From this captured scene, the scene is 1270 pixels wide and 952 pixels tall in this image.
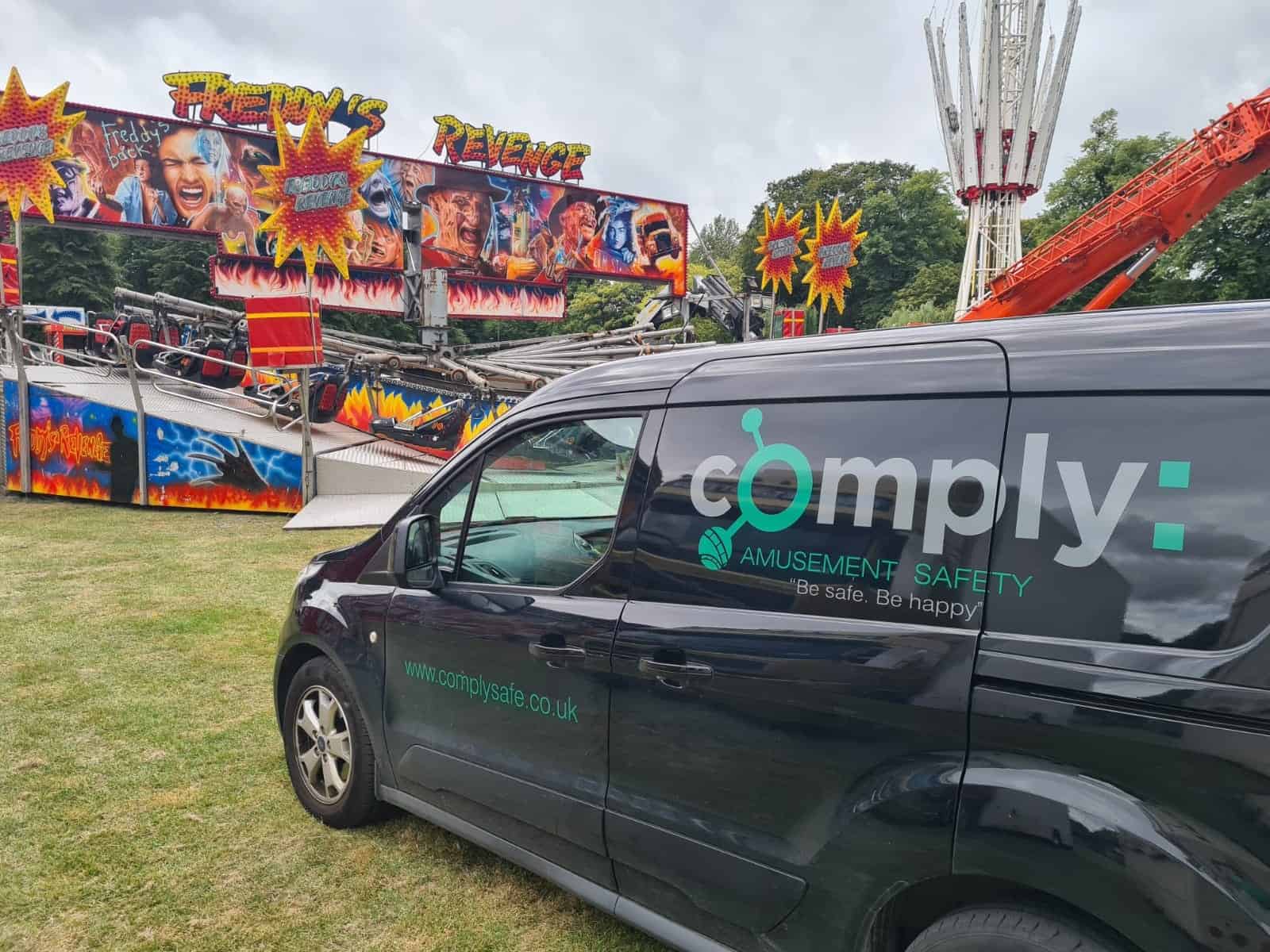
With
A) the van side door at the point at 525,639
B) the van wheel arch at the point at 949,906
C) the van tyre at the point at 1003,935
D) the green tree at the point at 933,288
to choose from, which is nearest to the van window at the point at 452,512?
the van side door at the point at 525,639

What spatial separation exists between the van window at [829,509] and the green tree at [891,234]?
52208 millimetres

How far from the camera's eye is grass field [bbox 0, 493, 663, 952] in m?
2.85

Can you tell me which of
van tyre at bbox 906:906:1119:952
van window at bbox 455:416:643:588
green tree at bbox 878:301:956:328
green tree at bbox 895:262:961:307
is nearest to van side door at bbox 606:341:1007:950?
van tyre at bbox 906:906:1119:952

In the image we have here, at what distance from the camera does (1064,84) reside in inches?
1367

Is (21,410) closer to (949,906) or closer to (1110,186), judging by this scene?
(949,906)

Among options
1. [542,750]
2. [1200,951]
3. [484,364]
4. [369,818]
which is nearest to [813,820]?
[1200,951]

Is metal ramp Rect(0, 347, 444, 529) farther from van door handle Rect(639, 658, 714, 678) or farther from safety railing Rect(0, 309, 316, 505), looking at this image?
van door handle Rect(639, 658, 714, 678)

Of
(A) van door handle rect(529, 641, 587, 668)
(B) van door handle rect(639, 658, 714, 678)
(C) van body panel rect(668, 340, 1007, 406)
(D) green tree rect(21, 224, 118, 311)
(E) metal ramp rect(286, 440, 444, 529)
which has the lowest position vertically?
(E) metal ramp rect(286, 440, 444, 529)

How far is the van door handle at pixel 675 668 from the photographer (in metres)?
2.14

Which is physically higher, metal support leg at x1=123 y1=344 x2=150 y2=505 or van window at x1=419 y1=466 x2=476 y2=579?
van window at x1=419 y1=466 x2=476 y2=579

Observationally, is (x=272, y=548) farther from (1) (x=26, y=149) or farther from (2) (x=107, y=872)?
(1) (x=26, y=149)

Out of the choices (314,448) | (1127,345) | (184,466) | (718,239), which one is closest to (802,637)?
(1127,345)

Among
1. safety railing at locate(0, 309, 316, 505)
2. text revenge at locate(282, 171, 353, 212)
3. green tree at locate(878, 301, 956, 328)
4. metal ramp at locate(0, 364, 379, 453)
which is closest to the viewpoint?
safety railing at locate(0, 309, 316, 505)

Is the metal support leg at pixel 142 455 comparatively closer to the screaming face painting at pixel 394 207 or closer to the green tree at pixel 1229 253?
the screaming face painting at pixel 394 207
